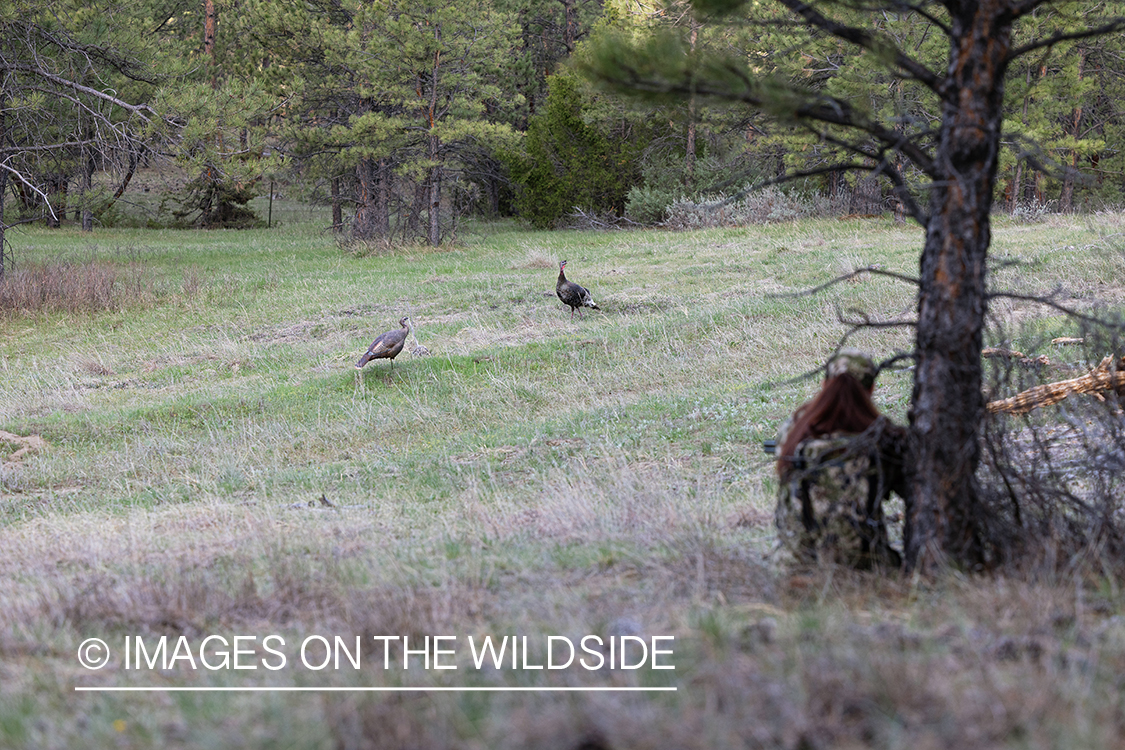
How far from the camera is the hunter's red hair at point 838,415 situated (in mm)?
4031

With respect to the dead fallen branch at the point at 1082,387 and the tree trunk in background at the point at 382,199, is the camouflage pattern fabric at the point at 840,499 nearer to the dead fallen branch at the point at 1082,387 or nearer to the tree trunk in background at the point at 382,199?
the dead fallen branch at the point at 1082,387

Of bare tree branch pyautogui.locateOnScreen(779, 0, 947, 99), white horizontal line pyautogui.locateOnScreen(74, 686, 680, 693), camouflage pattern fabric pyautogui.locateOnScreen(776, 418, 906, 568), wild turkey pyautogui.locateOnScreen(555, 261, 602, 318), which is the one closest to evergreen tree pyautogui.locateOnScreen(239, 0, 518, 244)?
wild turkey pyautogui.locateOnScreen(555, 261, 602, 318)

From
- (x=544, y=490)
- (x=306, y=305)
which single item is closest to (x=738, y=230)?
(x=306, y=305)

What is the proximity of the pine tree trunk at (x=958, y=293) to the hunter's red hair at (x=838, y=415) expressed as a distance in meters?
0.24

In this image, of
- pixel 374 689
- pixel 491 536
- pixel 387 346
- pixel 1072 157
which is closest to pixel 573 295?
pixel 387 346

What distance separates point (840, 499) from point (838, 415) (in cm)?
37

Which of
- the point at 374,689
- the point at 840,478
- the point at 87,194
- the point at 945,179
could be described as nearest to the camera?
the point at 374,689

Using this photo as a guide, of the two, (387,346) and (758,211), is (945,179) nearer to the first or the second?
(387,346)

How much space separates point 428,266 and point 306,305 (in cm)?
585

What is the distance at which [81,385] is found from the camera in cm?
1204

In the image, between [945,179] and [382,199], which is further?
[382,199]

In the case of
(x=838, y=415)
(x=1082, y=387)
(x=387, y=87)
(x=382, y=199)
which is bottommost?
(x=1082, y=387)

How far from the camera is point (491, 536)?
5.36 m

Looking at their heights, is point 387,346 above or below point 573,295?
below
